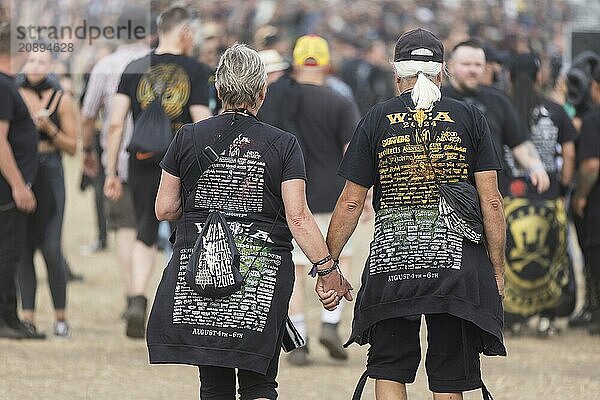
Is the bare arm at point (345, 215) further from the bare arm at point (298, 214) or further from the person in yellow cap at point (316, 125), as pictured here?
the person in yellow cap at point (316, 125)

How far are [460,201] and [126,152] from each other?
184 inches

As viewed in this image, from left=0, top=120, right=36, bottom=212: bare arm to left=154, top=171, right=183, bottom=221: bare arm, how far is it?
356 cm

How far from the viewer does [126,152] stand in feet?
32.2

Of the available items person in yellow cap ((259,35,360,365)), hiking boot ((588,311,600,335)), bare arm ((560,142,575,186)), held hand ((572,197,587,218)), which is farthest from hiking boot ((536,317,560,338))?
person in yellow cap ((259,35,360,365))

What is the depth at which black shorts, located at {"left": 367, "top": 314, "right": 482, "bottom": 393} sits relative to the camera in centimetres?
570

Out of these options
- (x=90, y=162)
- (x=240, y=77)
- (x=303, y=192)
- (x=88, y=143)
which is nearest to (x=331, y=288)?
(x=303, y=192)

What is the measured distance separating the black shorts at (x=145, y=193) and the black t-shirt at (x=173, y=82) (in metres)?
0.34

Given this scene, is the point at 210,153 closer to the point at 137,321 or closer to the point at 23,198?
the point at 137,321

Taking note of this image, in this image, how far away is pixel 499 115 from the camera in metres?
9.09

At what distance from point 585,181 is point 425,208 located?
4.66 m

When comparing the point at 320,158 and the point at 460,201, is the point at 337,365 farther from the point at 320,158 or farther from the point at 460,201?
the point at 460,201

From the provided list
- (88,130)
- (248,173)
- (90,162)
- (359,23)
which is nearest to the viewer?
(248,173)

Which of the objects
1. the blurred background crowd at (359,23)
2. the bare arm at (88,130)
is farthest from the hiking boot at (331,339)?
the blurred background crowd at (359,23)

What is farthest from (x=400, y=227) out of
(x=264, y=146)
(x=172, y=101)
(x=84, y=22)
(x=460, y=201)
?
(x=84, y=22)
